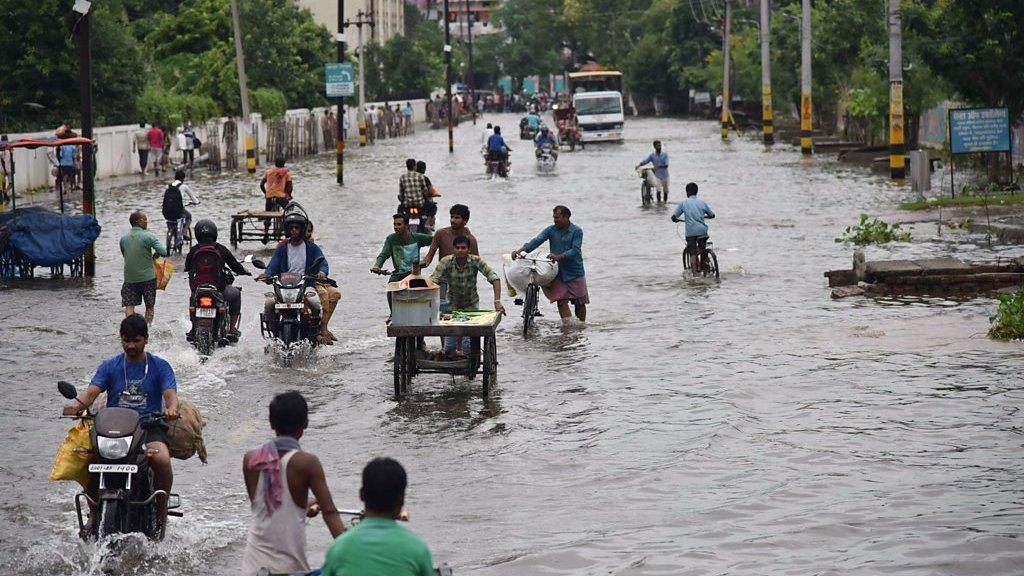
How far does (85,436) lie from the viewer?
9.07 metres

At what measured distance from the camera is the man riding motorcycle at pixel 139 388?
30.0 feet

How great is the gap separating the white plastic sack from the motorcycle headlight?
9.46 metres

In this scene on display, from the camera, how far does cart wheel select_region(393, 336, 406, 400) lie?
14.3 metres

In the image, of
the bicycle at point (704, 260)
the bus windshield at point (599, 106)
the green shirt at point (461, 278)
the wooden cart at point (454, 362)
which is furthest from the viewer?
the bus windshield at point (599, 106)

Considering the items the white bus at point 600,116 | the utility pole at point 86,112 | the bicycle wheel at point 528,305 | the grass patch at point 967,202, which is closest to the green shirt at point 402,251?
the bicycle wheel at point 528,305

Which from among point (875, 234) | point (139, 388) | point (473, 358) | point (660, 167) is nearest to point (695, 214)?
point (875, 234)

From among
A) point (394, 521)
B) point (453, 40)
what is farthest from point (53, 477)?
point (453, 40)

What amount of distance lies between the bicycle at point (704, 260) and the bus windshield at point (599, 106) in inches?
1817

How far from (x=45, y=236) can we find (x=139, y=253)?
6.72 m

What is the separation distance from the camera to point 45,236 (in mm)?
23953

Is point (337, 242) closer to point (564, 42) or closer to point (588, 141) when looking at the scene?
point (588, 141)

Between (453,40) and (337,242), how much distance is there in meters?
146

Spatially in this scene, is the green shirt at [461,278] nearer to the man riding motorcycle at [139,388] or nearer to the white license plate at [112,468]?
the man riding motorcycle at [139,388]

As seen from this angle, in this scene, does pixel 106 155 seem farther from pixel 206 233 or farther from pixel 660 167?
pixel 206 233
